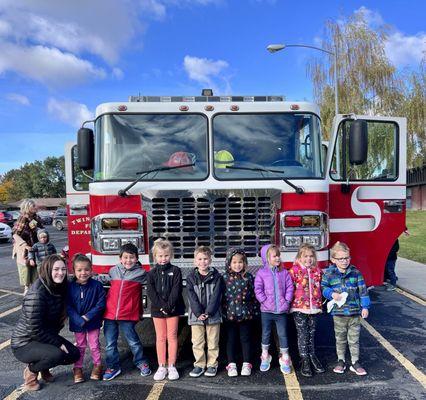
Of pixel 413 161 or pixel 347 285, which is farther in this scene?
pixel 413 161

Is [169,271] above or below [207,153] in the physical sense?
below

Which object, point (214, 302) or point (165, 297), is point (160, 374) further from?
point (214, 302)

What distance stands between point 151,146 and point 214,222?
1102 mm

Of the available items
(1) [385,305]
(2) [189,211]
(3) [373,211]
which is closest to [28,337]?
(2) [189,211]

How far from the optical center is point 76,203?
6.95 m

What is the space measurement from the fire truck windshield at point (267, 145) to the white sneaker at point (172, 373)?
201cm

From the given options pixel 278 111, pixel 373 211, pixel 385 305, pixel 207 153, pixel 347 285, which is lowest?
pixel 385 305

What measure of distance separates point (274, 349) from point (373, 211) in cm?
204

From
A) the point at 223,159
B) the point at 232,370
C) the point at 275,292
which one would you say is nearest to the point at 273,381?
the point at 232,370

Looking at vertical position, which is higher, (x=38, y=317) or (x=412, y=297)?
(x=38, y=317)

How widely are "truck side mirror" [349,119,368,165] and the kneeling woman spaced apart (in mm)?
3180

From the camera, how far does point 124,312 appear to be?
4.43 metres

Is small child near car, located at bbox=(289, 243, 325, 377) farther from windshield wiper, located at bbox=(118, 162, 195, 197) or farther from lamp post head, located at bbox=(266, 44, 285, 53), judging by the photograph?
lamp post head, located at bbox=(266, 44, 285, 53)

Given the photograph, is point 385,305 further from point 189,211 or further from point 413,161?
point 413,161
